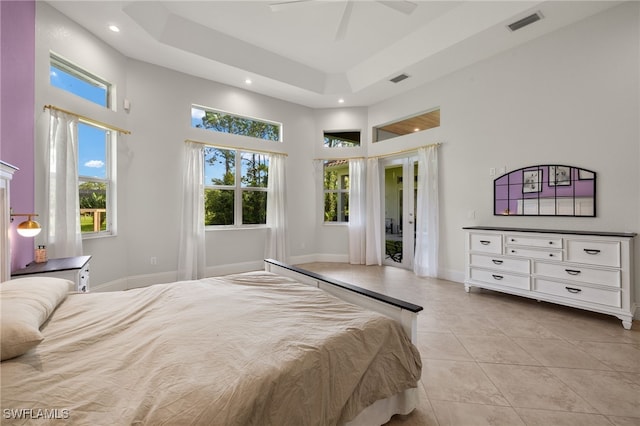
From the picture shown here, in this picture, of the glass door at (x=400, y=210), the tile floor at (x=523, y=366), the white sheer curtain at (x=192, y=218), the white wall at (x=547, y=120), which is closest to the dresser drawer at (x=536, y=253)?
the white wall at (x=547, y=120)

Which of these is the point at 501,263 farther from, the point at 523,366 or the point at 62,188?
the point at 62,188

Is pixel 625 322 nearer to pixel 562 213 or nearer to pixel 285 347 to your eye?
pixel 562 213

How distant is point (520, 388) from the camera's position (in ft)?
6.08

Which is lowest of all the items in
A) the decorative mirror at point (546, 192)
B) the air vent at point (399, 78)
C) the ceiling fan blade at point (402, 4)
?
the decorative mirror at point (546, 192)

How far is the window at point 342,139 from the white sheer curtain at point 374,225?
66 centimetres

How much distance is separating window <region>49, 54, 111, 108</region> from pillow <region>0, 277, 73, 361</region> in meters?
2.88

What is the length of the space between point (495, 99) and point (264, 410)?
4812mm

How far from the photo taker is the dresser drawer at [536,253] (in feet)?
10.3

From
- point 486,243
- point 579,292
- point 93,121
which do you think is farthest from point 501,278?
point 93,121

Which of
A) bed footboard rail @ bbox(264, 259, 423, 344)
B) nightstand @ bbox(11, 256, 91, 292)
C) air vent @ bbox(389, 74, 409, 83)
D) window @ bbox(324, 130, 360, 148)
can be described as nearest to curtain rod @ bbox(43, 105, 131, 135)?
nightstand @ bbox(11, 256, 91, 292)

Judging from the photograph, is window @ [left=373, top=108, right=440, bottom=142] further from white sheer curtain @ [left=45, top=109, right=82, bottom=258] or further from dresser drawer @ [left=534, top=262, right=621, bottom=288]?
white sheer curtain @ [left=45, top=109, right=82, bottom=258]

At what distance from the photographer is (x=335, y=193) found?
6.36 meters

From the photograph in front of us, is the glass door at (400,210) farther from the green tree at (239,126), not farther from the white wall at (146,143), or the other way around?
the white wall at (146,143)

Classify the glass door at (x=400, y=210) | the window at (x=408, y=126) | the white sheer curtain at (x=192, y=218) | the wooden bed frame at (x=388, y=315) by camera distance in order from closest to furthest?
the wooden bed frame at (x=388, y=315), the white sheer curtain at (x=192, y=218), the window at (x=408, y=126), the glass door at (x=400, y=210)
